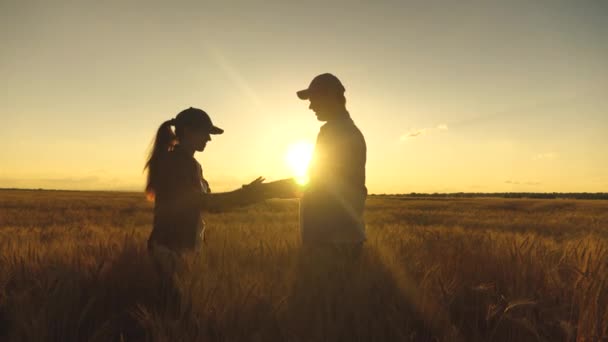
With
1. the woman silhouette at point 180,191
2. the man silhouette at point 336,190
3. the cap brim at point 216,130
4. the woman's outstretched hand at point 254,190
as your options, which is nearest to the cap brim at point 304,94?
the man silhouette at point 336,190

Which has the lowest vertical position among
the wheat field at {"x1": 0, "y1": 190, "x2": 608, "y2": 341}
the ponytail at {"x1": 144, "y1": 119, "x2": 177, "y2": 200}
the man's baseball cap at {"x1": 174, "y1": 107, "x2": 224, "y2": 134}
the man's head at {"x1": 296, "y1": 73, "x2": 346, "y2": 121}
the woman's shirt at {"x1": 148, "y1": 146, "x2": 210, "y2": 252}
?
the wheat field at {"x1": 0, "y1": 190, "x2": 608, "y2": 341}

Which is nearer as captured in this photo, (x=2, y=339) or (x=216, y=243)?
(x=2, y=339)

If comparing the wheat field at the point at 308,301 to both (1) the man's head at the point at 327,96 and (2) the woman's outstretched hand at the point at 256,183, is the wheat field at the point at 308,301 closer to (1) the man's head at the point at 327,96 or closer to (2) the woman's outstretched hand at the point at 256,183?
(2) the woman's outstretched hand at the point at 256,183

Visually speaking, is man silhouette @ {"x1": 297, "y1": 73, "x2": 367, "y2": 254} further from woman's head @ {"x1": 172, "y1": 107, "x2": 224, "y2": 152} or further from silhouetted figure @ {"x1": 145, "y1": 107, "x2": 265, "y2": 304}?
woman's head @ {"x1": 172, "y1": 107, "x2": 224, "y2": 152}

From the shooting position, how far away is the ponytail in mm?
2906

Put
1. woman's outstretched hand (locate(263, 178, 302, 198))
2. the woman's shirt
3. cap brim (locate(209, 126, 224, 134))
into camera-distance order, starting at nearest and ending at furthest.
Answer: the woman's shirt < woman's outstretched hand (locate(263, 178, 302, 198)) < cap brim (locate(209, 126, 224, 134))

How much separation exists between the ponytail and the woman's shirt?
0.17 ft

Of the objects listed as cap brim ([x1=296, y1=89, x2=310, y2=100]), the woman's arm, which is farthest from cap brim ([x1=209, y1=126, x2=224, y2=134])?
cap brim ([x1=296, y1=89, x2=310, y2=100])

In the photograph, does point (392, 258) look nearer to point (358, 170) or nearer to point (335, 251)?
point (335, 251)

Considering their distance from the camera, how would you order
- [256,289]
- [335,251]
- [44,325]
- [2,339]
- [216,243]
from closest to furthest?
1. [44,325]
2. [2,339]
3. [256,289]
4. [335,251]
5. [216,243]

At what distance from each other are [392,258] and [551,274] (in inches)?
43.3

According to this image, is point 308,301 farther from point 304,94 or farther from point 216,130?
point 304,94

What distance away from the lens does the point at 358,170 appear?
3.27 metres

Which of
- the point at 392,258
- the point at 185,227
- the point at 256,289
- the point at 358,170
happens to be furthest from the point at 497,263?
the point at 185,227
